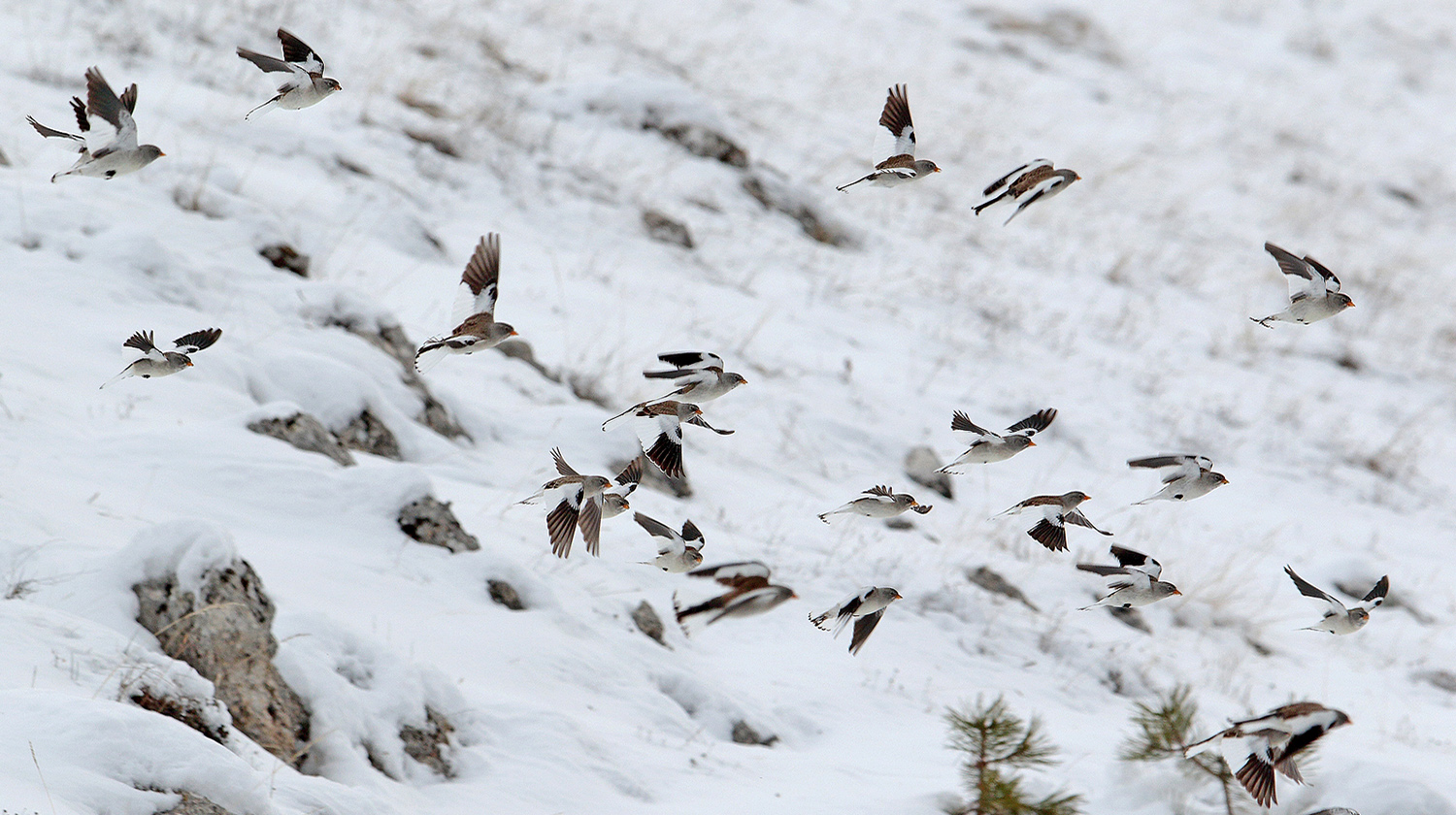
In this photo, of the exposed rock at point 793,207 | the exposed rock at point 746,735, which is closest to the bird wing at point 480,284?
the exposed rock at point 746,735

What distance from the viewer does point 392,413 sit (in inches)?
230

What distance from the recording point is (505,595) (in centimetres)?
490

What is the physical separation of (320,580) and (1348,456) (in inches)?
370

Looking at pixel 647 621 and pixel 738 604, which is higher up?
pixel 738 604

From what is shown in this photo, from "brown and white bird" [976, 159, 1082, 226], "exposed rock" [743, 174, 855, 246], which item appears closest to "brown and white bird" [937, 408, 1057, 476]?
"brown and white bird" [976, 159, 1082, 226]

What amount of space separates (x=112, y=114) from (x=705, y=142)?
8.81 metres

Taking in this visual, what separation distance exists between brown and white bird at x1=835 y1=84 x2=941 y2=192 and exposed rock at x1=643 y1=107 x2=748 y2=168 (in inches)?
315

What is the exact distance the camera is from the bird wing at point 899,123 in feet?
11.1

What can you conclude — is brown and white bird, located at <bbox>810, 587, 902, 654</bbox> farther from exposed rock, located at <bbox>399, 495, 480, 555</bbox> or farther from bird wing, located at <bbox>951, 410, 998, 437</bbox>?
exposed rock, located at <bbox>399, 495, 480, 555</bbox>

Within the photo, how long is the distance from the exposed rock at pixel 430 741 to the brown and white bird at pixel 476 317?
59.5 inches

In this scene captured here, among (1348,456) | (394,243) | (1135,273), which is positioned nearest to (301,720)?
(394,243)

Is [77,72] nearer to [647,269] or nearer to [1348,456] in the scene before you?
[647,269]

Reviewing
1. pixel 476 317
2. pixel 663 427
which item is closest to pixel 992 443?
pixel 663 427

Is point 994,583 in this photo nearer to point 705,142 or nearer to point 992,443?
A: point 992,443
